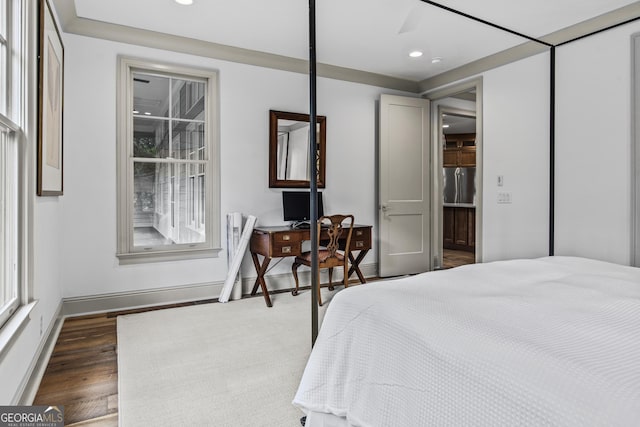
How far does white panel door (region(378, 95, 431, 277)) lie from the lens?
4.46 meters

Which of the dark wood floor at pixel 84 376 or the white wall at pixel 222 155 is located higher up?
the white wall at pixel 222 155

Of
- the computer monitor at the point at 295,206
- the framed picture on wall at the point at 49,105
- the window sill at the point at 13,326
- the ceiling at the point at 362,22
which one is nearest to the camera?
the window sill at the point at 13,326

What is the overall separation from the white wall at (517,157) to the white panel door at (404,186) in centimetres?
83

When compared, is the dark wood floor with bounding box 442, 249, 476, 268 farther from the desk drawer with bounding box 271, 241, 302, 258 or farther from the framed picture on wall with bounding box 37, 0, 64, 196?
the framed picture on wall with bounding box 37, 0, 64, 196

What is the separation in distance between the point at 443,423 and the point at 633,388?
1.26ft

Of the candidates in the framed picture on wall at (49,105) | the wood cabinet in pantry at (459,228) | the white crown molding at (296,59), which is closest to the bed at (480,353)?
the framed picture on wall at (49,105)

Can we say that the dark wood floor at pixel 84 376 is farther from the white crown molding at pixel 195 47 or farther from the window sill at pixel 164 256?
the white crown molding at pixel 195 47

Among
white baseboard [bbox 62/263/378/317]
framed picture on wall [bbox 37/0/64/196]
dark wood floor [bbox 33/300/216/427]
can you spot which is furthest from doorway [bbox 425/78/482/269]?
→ framed picture on wall [bbox 37/0/64/196]

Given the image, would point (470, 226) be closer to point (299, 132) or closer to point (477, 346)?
point (299, 132)

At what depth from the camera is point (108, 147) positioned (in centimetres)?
327

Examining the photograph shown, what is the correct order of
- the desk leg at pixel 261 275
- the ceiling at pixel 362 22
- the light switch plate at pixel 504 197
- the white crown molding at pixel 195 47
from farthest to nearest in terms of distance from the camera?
the light switch plate at pixel 504 197 → the desk leg at pixel 261 275 → the white crown molding at pixel 195 47 → the ceiling at pixel 362 22

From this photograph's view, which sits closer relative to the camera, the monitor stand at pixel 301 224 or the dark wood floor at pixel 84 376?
the dark wood floor at pixel 84 376

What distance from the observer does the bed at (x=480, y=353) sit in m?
0.74

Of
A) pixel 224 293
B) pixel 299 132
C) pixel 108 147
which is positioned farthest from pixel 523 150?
pixel 108 147
